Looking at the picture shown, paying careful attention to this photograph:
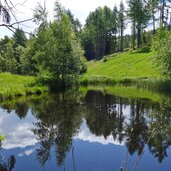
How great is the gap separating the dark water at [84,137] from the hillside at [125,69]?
27979mm

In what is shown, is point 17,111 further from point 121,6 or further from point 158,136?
point 121,6

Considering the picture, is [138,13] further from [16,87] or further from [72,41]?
[16,87]

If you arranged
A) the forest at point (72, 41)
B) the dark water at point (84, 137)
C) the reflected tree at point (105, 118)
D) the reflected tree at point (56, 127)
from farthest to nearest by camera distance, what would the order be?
1. the forest at point (72, 41)
2. the reflected tree at point (105, 118)
3. the reflected tree at point (56, 127)
4. the dark water at point (84, 137)

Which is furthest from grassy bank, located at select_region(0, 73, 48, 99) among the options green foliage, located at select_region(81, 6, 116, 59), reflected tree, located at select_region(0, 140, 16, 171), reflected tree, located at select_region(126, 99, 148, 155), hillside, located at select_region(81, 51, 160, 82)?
green foliage, located at select_region(81, 6, 116, 59)

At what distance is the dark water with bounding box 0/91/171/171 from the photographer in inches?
498

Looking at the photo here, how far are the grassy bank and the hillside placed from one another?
14.1m

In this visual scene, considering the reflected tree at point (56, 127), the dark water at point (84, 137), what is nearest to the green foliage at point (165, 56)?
the dark water at point (84, 137)

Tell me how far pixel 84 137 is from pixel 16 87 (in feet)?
61.8

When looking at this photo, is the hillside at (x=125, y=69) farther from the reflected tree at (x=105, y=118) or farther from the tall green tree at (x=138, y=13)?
the reflected tree at (x=105, y=118)

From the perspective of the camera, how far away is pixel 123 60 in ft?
232

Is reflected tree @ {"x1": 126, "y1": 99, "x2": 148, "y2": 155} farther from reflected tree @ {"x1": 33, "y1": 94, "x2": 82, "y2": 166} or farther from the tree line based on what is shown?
the tree line

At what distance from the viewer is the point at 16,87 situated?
33750mm

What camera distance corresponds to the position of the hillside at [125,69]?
55.4 meters

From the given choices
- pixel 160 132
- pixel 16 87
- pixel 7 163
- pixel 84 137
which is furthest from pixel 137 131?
pixel 16 87
